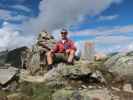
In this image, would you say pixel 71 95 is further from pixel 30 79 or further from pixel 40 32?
pixel 40 32

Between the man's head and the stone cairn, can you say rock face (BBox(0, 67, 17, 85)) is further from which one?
the man's head

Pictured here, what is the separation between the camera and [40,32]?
24734 millimetres

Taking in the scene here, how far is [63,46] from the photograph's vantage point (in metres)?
21.8

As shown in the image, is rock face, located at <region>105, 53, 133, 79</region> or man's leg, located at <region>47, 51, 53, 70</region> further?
man's leg, located at <region>47, 51, 53, 70</region>

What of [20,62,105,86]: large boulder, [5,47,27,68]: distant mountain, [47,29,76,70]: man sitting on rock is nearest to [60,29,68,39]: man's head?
[47,29,76,70]: man sitting on rock

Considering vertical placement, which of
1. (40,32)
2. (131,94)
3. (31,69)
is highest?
(40,32)

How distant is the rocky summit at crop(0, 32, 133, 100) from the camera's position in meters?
18.3

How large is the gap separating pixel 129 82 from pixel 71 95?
453 cm

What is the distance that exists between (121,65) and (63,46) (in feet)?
12.9

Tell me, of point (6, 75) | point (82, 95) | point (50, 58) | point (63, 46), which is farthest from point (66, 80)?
point (6, 75)

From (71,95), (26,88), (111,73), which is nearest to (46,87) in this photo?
(26,88)

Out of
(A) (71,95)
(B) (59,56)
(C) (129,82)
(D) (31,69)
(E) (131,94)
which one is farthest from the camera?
(D) (31,69)

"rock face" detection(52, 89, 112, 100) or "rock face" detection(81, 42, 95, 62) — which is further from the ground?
"rock face" detection(81, 42, 95, 62)

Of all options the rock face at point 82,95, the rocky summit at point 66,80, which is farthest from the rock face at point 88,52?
the rock face at point 82,95
